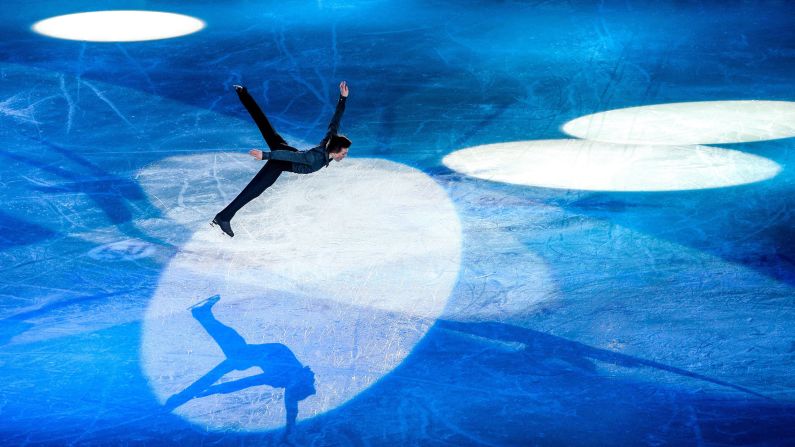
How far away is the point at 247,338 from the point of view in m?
5.48

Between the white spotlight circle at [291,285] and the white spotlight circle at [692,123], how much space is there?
2240 mm

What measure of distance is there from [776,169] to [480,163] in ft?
9.40

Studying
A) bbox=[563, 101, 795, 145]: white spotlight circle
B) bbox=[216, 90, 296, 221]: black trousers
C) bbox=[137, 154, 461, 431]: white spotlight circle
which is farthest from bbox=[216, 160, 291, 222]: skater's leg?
bbox=[563, 101, 795, 145]: white spotlight circle

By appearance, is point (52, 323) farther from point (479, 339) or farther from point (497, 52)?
point (497, 52)

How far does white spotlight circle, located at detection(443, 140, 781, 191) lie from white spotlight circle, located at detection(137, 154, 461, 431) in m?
0.78

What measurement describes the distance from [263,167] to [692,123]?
199 inches

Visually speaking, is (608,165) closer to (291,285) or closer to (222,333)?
(291,285)

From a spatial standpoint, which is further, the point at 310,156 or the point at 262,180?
the point at 262,180

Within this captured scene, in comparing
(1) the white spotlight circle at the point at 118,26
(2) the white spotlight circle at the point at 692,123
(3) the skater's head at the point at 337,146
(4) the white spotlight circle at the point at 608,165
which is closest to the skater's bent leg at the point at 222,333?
(3) the skater's head at the point at 337,146

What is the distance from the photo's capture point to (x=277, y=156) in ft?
18.0

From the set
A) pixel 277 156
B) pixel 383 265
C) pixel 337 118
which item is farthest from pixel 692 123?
pixel 277 156

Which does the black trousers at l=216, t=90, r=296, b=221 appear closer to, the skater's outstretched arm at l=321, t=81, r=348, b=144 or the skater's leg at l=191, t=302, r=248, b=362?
the skater's outstretched arm at l=321, t=81, r=348, b=144

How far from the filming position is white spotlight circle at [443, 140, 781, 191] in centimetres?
746

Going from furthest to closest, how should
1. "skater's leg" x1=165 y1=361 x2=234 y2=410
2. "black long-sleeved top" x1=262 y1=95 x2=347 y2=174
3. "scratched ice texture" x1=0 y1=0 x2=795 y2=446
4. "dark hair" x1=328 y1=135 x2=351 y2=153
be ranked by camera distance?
"dark hair" x1=328 y1=135 x2=351 y2=153 → "black long-sleeved top" x1=262 y1=95 x2=347 y2=174 → "skater's leg" x1=165 y1=361 x2=234 y2=410 → "scratched ice texture" x1=0 y1=0 x2=795 y2=446
